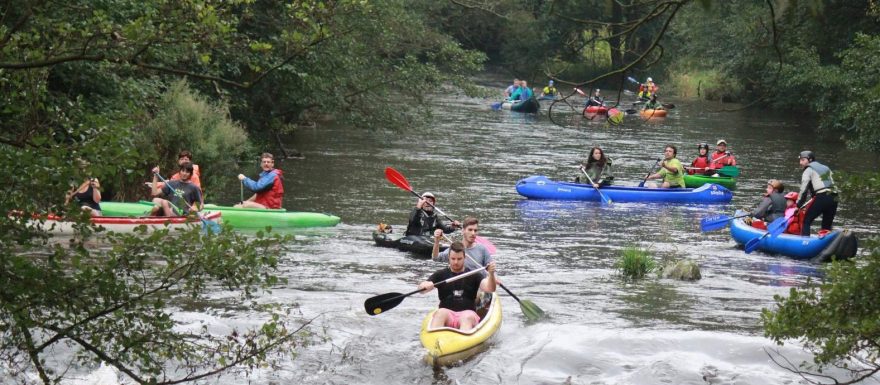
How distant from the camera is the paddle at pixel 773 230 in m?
15.9

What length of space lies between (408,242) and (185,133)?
196 inches

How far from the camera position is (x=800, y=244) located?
15.5m

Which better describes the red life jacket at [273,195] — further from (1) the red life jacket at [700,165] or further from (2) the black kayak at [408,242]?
(1) the red life jacket at [700,165]

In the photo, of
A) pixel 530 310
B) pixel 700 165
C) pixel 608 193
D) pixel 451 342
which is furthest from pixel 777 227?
pixel 700 165

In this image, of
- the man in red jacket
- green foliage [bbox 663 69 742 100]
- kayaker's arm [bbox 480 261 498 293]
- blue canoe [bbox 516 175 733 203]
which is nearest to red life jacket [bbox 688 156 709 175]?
the man in red jacket

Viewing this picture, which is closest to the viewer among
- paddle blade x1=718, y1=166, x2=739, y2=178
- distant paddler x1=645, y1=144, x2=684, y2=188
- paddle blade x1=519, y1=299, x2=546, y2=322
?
paddle blade x1=519, y1=299, x2=546, y2=322

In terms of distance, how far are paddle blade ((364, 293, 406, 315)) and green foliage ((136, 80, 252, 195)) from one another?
7656mm

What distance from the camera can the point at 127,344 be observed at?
20.6 ft

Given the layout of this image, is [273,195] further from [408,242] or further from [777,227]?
[777,227]

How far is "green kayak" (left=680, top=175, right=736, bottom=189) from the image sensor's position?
22844 mm

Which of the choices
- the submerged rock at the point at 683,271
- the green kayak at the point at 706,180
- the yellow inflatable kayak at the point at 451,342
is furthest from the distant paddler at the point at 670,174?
the yellow inflatable kayak at the point at 451,342

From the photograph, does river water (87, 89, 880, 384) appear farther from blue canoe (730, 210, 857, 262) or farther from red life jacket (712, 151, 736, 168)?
red life jacket (712, 151, 736, 168)

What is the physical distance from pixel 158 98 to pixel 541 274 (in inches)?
293

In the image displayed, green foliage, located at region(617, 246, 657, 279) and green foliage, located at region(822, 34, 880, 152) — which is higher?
green foliage, located at region(822, 34, 880, 152)
